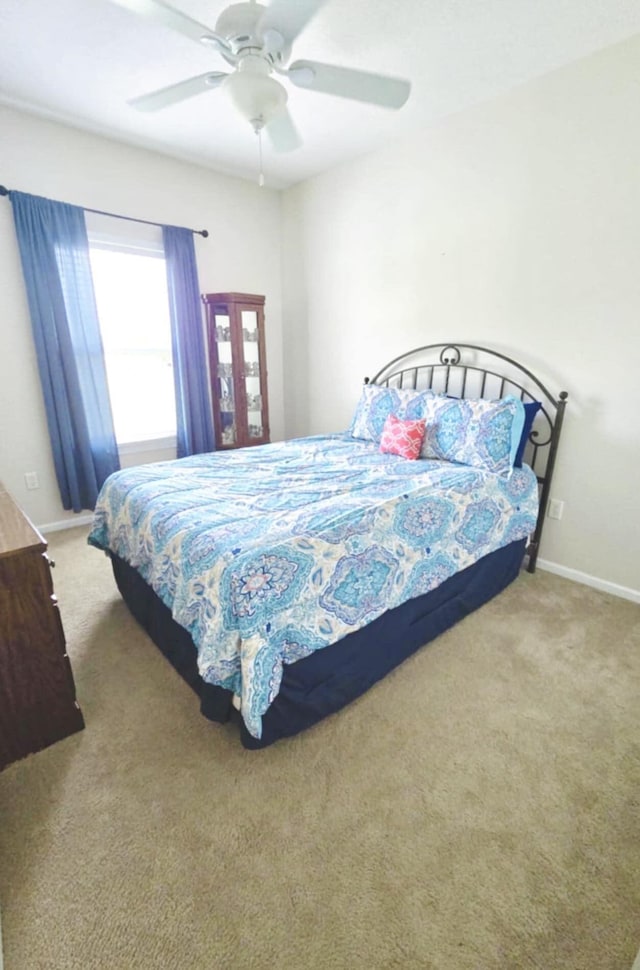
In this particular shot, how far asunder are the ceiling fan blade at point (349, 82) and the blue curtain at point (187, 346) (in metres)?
1.97

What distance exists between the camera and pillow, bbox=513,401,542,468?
240 centimetres

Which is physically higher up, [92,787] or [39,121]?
[39,121]

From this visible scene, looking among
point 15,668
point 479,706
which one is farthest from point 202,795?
point 479,706

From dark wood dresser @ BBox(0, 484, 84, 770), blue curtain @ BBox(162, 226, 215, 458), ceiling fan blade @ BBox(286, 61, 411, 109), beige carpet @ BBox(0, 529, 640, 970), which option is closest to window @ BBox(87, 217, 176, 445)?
blue curtain @ BBox(162, 226, 215, 458)

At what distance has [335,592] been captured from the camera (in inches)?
59.0

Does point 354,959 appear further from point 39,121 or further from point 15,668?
point 39,121

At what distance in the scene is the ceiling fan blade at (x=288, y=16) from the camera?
1332 millimetres

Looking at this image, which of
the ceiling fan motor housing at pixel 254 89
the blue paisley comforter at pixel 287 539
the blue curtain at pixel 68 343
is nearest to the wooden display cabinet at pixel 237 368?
the blue curtain at pixel 68 343

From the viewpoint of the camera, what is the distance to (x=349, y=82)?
65.5 inches

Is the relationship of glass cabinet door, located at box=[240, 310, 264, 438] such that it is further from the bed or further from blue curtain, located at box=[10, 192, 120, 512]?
blue curtain, located at box=[10, 192, 120, 512]

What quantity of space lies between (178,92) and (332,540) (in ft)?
6.55

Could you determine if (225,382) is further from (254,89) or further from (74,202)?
A: (254,89)

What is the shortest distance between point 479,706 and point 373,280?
3021 millimetres

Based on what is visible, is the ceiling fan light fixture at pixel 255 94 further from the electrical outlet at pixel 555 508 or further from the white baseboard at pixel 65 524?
the white baseboard at pixel 65 524
